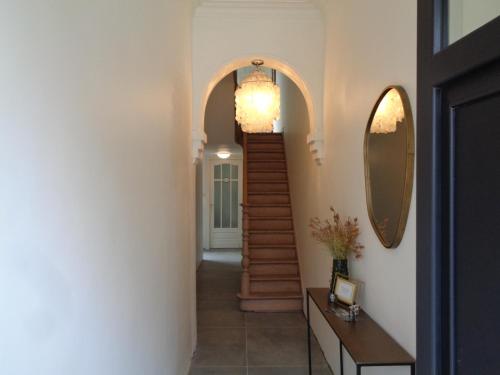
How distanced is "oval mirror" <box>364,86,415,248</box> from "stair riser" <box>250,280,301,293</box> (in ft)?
10.0

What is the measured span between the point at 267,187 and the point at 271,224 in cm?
82

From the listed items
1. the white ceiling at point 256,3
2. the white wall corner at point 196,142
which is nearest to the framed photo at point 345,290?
the white wall corner at point 196,142

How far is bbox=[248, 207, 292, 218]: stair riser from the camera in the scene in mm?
6195

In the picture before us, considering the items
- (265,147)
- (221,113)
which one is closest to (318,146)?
(265,147)

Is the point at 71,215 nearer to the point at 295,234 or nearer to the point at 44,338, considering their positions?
the point at 44,338

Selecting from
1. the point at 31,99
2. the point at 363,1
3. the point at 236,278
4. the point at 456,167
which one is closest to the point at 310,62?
the point at 363,1

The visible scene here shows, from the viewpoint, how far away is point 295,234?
5770mm

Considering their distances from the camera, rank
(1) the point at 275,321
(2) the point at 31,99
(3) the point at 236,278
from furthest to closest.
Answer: (3) the point at 236,278
(1) the point at 275,321
(2) the point at 31,99

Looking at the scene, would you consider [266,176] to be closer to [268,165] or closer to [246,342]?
[268,165]

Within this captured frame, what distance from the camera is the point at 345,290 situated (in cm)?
245

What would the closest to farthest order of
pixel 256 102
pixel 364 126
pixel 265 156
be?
pixel 364 126 < pixel 256 102 < pixel 265 156

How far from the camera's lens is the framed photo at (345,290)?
2385 mm

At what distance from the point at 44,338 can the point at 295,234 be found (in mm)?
5010

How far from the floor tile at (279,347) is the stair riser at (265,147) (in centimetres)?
381
